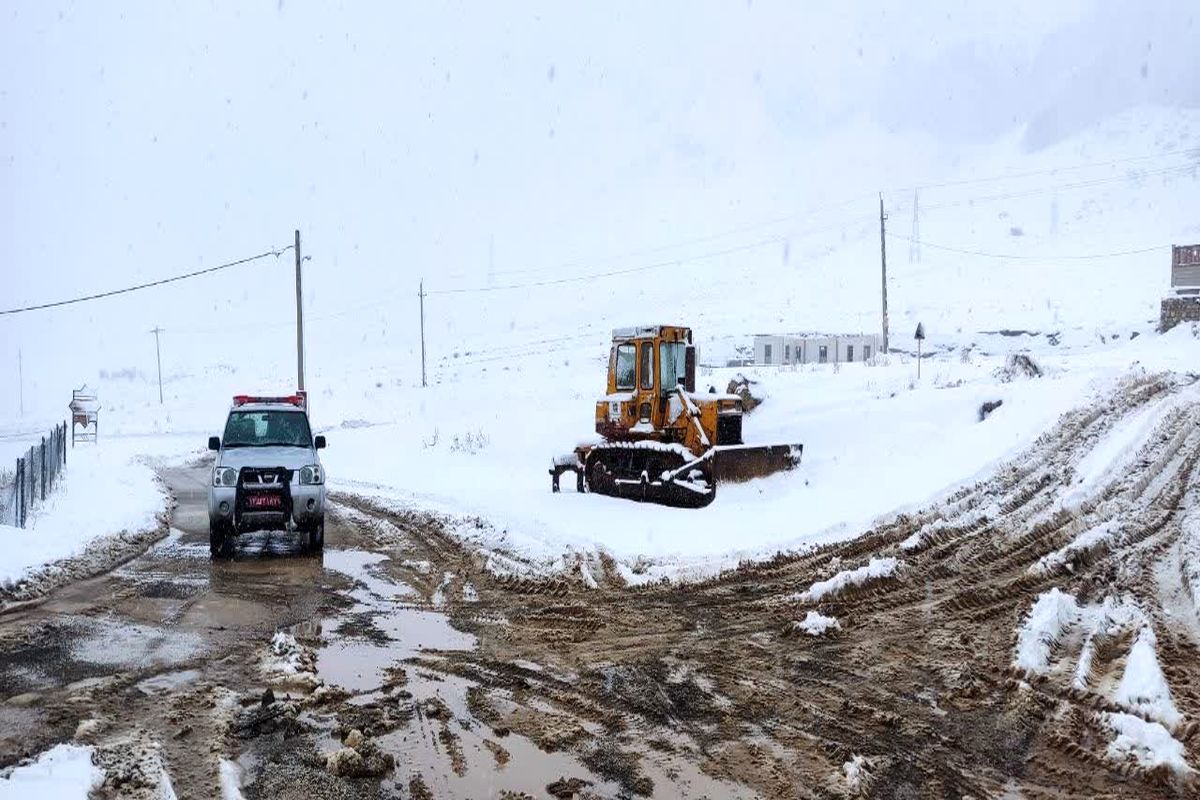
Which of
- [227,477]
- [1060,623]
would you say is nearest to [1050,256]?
[227,477]

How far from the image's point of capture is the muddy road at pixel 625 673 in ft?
19.1

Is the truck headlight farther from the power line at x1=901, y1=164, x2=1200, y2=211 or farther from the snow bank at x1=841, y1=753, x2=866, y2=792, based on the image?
the power line at x1=901, y1=164, x2=1200, y2=211

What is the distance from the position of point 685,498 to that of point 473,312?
105m

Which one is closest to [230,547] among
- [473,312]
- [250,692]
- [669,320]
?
[250,692]

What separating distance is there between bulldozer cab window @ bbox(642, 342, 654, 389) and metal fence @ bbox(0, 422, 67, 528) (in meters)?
10.1

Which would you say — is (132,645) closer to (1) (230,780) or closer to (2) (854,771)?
(1) (230,780)

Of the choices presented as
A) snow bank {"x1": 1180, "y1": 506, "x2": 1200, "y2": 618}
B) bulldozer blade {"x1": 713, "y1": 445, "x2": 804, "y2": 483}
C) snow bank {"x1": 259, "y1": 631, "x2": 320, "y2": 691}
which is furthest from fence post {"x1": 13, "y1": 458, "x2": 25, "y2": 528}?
snow bank {"x1": 1180, "y1": 506, "x2": 1200, "y2": 618}

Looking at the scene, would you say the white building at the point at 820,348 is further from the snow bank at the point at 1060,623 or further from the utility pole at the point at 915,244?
the snow bank at the point at 1060,623

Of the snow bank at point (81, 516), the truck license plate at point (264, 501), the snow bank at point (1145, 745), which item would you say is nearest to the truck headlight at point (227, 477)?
the truck license plate at point (264, 501)

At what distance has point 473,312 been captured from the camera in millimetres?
119375

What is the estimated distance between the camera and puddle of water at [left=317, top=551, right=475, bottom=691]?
800cm

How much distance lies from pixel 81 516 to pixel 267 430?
13.3ft

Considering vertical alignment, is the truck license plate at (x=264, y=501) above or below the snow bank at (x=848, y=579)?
above

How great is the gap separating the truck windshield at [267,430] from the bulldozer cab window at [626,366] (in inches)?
239
